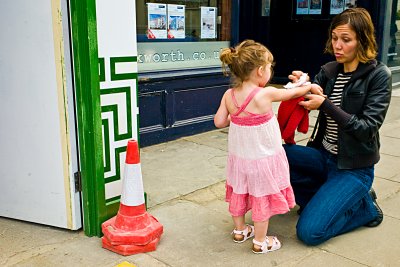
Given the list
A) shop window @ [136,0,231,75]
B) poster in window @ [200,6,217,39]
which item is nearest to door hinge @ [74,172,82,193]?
shop window @ [136,0,231,75]

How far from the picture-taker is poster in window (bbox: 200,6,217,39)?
607cm

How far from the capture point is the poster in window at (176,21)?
561 cm

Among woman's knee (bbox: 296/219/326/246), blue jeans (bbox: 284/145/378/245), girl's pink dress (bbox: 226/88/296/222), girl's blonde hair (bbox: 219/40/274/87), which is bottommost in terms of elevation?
woman's knee (bbox: 296/219/326/246)

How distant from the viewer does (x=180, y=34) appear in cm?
576

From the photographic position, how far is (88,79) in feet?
9.60

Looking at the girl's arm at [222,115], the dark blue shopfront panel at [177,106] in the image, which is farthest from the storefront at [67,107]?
the dark blue shopfront panel at [177,106]

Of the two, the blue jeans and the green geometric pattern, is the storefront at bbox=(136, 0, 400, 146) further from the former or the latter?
the blue jeans

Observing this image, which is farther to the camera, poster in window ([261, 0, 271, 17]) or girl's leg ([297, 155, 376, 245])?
poster in window ([261, 0, 271, 17])

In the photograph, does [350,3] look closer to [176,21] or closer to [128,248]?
[176,21]

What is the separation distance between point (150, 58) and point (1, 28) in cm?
242

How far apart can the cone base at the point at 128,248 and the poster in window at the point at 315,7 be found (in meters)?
7.31

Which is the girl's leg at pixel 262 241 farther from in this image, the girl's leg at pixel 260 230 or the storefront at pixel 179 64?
the storefront at pixel 179 64

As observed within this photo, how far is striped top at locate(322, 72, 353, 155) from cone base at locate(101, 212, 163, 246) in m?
1.35

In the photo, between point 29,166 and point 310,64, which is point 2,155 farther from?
point 310,64
